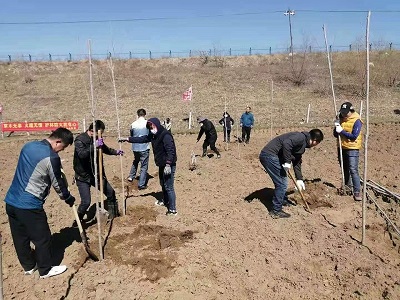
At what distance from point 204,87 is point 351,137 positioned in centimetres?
2519

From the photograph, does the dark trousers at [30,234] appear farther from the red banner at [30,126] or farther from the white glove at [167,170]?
the red banner at [30,126]

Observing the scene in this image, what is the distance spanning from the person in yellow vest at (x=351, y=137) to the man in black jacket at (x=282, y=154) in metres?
1.00

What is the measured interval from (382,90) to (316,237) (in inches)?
1110

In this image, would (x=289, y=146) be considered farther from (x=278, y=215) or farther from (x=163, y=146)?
(x=163, y=146)

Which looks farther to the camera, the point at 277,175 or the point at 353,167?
the point at 353,167

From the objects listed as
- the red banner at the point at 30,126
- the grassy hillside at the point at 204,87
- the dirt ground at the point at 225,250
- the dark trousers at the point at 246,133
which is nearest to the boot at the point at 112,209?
the dirt ground at the point at 225,250

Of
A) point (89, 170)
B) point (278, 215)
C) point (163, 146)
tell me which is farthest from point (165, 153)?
point (278, 215)

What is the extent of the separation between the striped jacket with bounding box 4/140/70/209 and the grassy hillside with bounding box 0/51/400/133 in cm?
1674

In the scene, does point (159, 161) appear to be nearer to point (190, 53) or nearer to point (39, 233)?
point (39, 233)

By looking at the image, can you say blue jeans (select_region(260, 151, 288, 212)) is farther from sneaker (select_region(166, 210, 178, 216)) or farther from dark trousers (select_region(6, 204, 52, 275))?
dark trousers (select_region(6, 204, 52, 275))

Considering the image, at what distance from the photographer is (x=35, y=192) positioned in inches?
167

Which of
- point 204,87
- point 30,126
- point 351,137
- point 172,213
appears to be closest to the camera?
point 172,213

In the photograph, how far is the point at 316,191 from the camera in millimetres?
7348

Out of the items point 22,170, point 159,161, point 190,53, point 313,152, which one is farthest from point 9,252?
point 190,53
